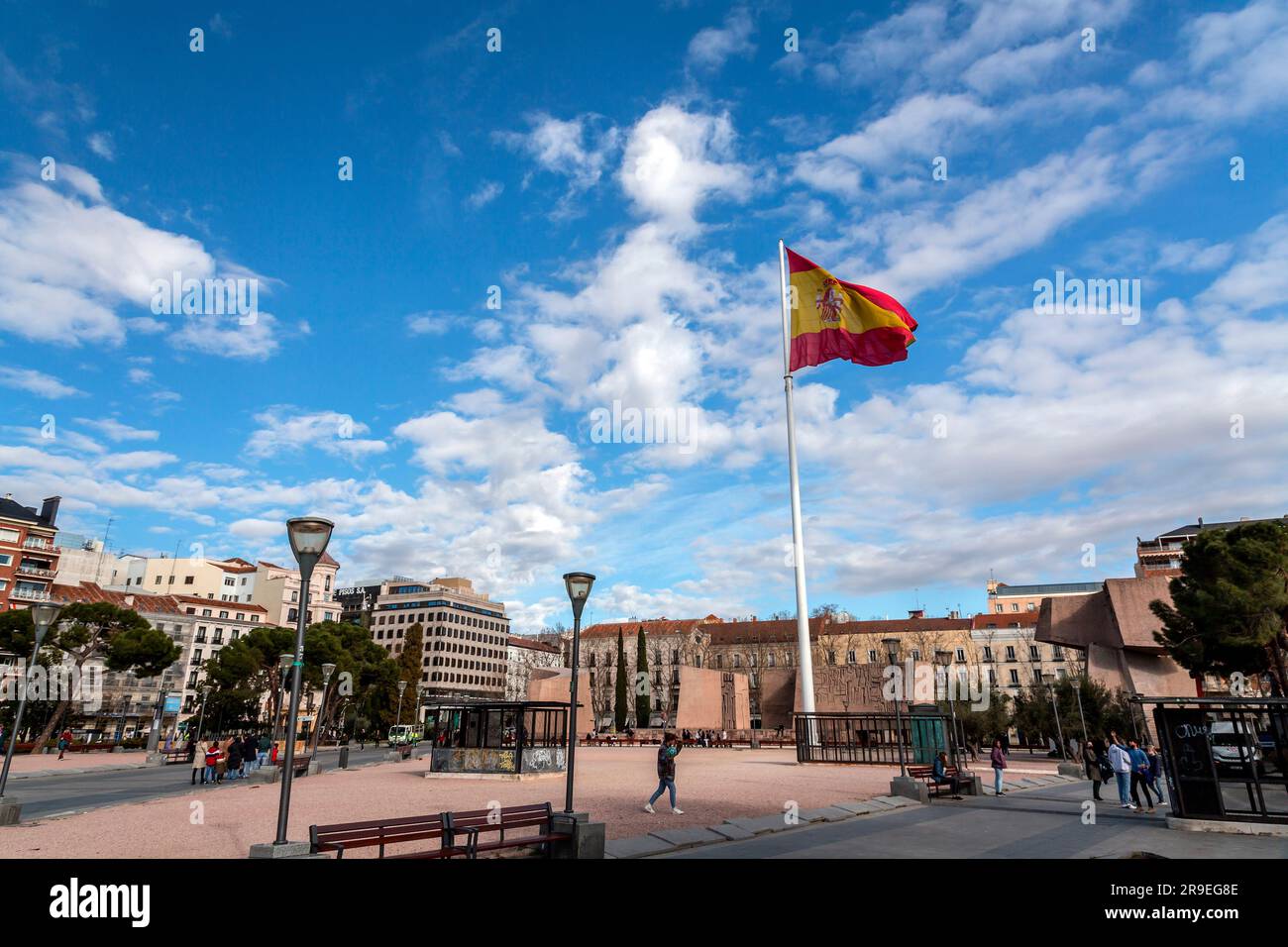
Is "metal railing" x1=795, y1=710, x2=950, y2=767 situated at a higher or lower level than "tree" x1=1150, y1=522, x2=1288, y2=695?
lower

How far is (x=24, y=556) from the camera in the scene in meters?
62.2

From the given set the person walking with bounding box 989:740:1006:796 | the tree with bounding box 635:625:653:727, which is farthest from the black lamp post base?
the tree with bounding box 635:625:653:727

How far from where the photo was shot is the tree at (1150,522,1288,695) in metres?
30.0

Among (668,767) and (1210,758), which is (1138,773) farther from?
(668,767)

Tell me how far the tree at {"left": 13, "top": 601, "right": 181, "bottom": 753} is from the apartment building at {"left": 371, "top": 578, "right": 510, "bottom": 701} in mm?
50017

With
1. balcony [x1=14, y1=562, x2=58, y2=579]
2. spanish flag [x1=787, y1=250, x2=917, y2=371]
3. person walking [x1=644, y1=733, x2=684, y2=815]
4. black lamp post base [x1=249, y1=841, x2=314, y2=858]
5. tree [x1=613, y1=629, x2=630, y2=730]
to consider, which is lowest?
tree [x1=613, y1=629, x2=630, y2=730]

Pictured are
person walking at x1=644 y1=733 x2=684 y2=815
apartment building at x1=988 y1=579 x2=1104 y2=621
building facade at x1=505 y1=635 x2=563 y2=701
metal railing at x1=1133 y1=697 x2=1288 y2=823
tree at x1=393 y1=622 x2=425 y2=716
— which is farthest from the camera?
building facade at x1=505 y1=635 x2=563 y2=701

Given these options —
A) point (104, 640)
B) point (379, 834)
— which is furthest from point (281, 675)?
point (379, 834)

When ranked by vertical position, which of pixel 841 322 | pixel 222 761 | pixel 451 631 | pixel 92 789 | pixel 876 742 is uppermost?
pixel 841 322

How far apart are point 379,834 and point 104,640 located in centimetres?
5029

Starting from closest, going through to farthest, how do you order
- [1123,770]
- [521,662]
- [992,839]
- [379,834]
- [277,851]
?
1. [277,851]
2. [379,834]
3. [992,839]
4. [1123,770]
5. [521,662]

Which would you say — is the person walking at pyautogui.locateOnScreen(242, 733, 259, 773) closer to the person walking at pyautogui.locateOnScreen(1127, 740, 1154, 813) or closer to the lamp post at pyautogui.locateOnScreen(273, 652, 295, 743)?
the lamp post at pyautogui.locateOnScreen(273, 652, 295, 743)
